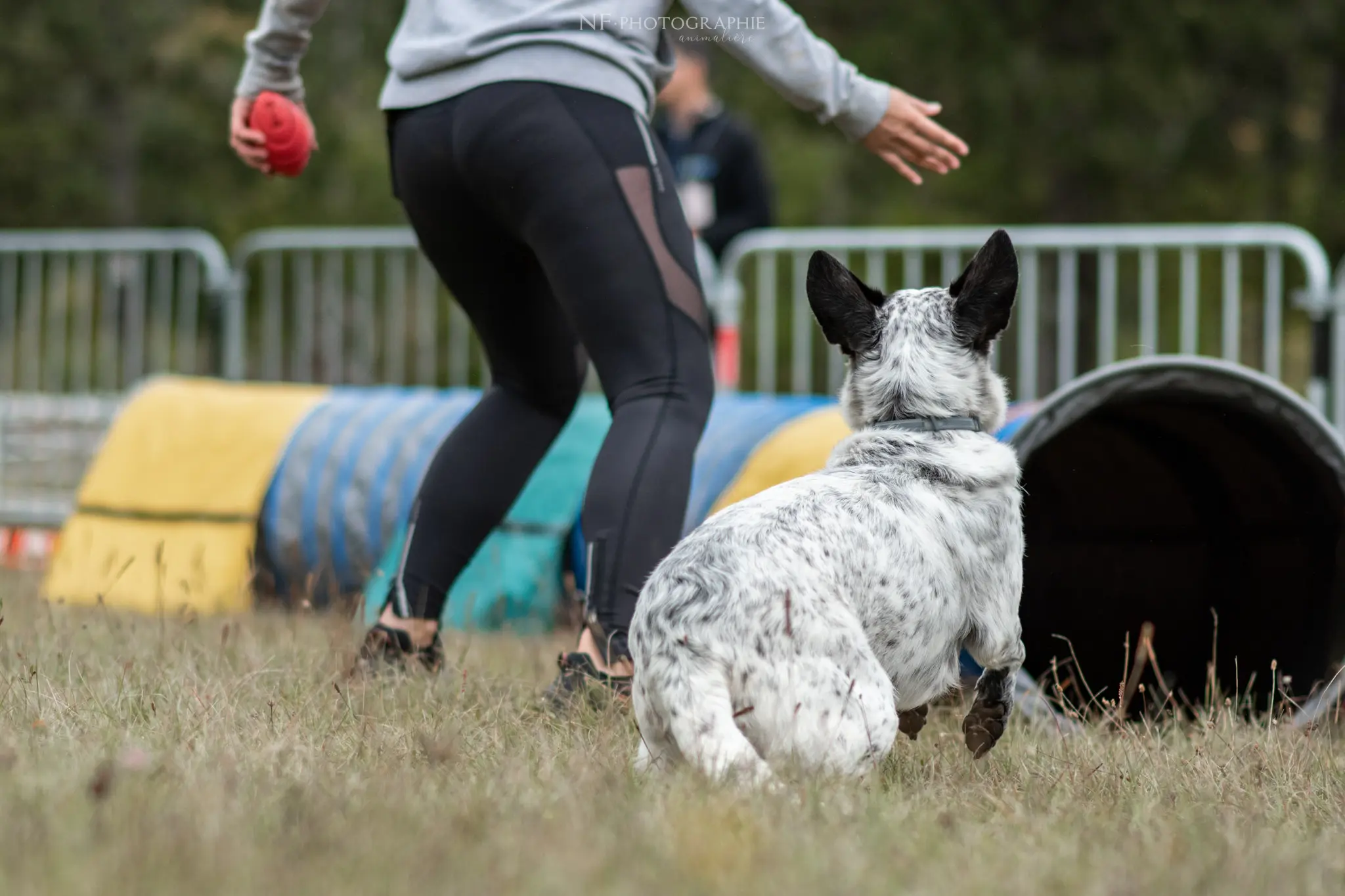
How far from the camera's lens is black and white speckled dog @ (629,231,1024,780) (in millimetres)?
2371

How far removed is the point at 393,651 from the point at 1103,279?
4506 millimetres

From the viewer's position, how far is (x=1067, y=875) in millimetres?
1931

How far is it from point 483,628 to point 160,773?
323cm

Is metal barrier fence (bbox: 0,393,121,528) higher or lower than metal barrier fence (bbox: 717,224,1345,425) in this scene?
lower

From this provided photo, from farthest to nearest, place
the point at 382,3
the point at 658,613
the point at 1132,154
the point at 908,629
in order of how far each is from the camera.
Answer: the point at 382,3 → the point at 1132,154 → the point at 908,629 → the point at 658,613

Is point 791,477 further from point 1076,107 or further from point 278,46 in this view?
point 1076,107

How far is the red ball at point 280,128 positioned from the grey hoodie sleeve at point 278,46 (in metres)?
0.03

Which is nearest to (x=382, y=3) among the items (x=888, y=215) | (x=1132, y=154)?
(x=888, y=215)

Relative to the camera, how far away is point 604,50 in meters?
3.12

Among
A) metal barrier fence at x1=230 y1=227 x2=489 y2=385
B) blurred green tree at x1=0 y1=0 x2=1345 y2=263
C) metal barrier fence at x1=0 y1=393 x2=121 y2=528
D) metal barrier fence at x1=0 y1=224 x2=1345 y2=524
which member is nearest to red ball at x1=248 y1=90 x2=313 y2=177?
metal barrier fence at x1=0 y1=224 x2=1345 y2=524

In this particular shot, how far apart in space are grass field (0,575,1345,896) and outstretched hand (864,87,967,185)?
1162mm

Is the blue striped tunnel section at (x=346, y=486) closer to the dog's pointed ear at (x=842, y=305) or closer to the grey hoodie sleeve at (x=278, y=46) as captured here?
the grey hoodie sleeve at (x=278, y=46)

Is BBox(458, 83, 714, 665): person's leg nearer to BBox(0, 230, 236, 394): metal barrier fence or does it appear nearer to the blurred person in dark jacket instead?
the blurred person in dark jacket

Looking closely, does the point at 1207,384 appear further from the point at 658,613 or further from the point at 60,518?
the point at 60,518
